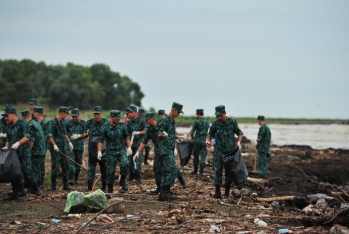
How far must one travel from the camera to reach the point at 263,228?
9.82 m

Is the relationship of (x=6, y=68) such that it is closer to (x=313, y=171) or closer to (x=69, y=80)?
(x=69, y=80)

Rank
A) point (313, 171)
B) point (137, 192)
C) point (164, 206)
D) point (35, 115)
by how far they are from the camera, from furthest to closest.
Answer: point (313, 171), point (35, 115), point (137, 192), point (164, 206)

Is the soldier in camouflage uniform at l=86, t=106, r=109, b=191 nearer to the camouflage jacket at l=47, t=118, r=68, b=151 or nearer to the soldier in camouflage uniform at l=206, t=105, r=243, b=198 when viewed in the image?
the camouflage jacket at l=47, t=118, r=68, b=151

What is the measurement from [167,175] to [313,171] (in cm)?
1030

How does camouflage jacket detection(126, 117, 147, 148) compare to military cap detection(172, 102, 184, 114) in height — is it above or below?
below

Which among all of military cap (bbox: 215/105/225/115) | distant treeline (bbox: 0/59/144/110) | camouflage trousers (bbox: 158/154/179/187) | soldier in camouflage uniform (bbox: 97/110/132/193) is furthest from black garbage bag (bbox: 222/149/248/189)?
distant treeline (bbox: 0/59/144/110)

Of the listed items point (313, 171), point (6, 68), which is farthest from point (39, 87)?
point (313, 171)

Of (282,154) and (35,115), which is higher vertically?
(35,115)

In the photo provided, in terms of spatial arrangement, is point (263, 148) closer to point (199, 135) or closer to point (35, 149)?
point (199, 135)

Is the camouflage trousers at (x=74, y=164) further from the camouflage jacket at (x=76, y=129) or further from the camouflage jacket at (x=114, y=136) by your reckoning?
the camouflage jacket at (x=114, y=136)

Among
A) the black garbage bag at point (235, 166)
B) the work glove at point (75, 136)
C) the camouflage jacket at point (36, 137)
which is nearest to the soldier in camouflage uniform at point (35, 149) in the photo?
the camouflage jacket at point (36, 137)

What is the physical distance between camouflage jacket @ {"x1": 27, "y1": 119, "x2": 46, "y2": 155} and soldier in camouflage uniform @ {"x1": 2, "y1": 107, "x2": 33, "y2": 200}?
316mm

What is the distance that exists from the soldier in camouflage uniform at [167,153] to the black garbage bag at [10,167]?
3139 millimetres

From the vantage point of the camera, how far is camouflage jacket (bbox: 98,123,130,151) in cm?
1333
